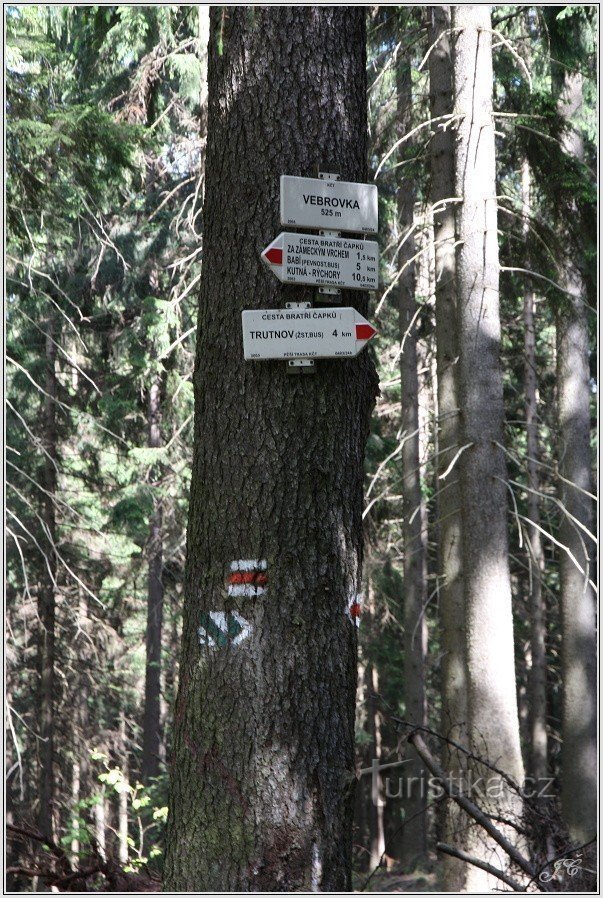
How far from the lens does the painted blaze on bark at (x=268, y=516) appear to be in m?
2.74

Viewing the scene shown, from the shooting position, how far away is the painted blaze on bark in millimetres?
2742

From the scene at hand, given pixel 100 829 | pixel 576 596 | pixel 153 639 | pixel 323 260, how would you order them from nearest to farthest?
pixel 323 260
pixel 100 829
pixel 576 596
pixel 153 639

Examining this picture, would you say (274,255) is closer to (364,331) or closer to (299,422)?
(364,331)

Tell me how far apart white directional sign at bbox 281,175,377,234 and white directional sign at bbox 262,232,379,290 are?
0.05 m

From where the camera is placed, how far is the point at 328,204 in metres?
3.04

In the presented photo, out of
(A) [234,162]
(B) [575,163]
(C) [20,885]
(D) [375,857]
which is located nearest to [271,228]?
(A) [234,162]

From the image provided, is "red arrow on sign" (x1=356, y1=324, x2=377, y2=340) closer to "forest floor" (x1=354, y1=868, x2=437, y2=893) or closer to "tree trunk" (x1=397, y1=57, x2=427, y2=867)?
"tree trunk" (x1=397, y1=57, x2=427, y2=867)

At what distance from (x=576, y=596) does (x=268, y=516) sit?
9661mm

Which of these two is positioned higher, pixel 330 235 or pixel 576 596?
pixel 330 235

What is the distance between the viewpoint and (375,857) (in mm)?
17219

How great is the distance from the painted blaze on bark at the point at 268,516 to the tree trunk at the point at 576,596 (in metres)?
8.36

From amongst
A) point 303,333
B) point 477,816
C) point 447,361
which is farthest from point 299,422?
point 447,361

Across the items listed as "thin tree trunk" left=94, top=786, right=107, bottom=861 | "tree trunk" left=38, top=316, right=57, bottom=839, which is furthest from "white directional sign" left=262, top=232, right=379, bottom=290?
"tree trunk" left=38, top=316, right=57, bottom=839

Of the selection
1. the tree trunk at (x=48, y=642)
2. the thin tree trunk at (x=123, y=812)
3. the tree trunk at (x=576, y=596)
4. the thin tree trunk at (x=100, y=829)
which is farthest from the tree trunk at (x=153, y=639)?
the tree trunk at (x=576, y=596)
